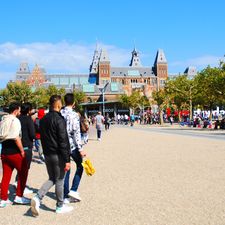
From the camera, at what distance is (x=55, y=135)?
5.43m

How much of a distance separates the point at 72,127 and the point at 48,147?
665 mm

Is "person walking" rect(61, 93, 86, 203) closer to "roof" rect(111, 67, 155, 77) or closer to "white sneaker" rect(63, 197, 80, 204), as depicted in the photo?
"white sneaker" rect(63, 197, 80, 204)

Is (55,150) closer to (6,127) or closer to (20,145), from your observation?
(20,145)

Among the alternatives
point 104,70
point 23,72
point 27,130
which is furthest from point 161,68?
point 27,130

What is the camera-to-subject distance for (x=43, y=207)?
6.02 metres

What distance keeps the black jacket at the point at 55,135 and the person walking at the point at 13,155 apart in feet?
2.50

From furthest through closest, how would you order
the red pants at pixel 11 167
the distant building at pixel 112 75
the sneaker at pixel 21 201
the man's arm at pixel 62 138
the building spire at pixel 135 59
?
the building spire at pixel 135 59 < the distant building at pixel 112 75 < the sneaker at pixel 21 201 < the red pants at pixel 11 167 < the man's arm at pixel 62 138

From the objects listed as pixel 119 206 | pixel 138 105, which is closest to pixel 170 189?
pixel 119 206

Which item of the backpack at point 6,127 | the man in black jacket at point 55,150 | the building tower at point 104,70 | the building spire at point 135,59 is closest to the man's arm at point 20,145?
the backpack at point 6,127

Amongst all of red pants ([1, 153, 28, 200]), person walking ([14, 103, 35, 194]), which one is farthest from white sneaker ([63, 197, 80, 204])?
person walking ([14, 103, 35, 194])

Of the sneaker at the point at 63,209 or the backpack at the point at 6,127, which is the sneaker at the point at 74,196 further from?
the backpack at the point at 6,127

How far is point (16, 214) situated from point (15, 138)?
1199 mm

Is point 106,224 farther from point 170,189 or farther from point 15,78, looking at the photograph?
point 15,78

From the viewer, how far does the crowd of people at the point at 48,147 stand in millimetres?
5449
